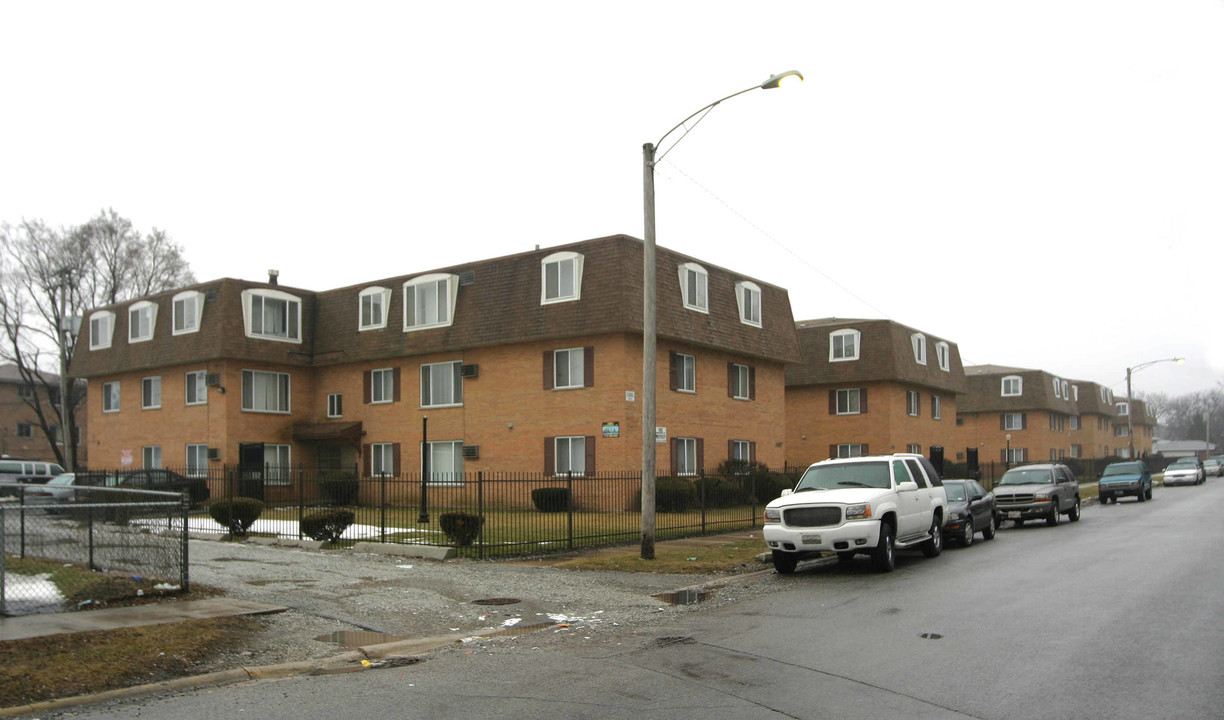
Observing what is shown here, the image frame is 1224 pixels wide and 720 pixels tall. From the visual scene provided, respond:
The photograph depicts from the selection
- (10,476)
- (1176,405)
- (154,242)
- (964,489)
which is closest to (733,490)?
(964,489)

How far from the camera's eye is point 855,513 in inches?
607

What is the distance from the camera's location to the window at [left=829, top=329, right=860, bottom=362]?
47.1 metres

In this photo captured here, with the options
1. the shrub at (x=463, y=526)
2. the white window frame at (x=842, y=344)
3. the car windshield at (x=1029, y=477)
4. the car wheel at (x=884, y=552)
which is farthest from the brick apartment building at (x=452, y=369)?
the car wheel at (x=884, y=552)

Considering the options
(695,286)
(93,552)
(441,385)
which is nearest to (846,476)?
(93,552)

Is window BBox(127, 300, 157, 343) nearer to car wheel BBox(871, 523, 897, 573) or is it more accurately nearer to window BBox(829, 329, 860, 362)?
window BBox(829, 329, 860, 362)

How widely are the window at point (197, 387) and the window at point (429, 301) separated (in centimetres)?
866

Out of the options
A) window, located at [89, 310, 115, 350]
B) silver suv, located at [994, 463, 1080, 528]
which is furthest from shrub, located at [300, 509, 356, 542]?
window, located at [89, 310, 115, 350]

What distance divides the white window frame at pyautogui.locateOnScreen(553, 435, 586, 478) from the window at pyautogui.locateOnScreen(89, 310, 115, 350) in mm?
22920

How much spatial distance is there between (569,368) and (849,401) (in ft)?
67.8

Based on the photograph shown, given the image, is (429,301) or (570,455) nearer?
(570,455)

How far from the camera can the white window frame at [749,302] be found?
119 feet

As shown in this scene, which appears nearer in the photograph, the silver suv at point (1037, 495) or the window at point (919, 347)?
the silver suv at point (1037, 495)

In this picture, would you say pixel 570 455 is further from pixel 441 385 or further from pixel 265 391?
pixel 265 391

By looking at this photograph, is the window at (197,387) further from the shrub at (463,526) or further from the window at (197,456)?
the shrub at (463,526)
